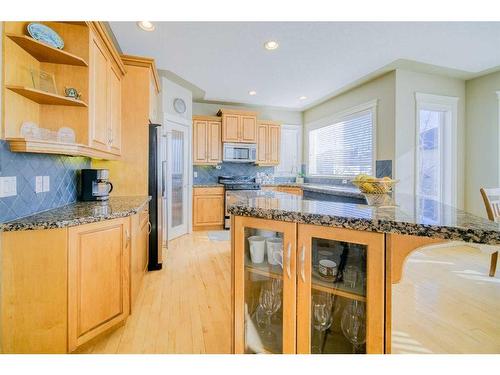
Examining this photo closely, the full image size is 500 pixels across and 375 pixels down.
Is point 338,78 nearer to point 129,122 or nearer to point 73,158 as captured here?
point 129,122

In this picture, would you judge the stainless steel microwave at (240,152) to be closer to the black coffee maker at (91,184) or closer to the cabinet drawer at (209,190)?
the cabinet drawer at (209,190)

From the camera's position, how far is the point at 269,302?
123 cm

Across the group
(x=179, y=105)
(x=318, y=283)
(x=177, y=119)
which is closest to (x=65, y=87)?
(x=318, y=283)

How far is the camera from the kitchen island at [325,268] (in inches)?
34.2

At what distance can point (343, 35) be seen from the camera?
2713 mm

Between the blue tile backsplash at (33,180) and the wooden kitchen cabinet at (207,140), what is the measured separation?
9.26ft

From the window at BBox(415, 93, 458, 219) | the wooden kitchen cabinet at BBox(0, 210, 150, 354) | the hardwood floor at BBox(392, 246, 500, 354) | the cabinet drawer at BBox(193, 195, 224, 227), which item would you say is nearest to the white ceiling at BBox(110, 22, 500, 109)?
the window at BBox(415, 93, 458, 219)

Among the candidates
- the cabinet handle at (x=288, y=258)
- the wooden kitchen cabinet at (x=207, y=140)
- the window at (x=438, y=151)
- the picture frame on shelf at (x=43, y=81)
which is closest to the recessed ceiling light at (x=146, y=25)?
the picture frame on shelf at (x=43, y=81)

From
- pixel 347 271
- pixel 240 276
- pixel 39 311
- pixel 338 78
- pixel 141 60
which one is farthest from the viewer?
pixel 338 78

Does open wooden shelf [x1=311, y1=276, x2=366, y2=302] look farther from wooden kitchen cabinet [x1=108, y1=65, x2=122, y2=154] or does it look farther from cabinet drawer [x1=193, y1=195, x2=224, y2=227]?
cabinet drawer [x1=193, y1=195, x2=224, y2=227]

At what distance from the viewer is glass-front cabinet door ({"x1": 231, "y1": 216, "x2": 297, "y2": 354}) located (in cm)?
116
